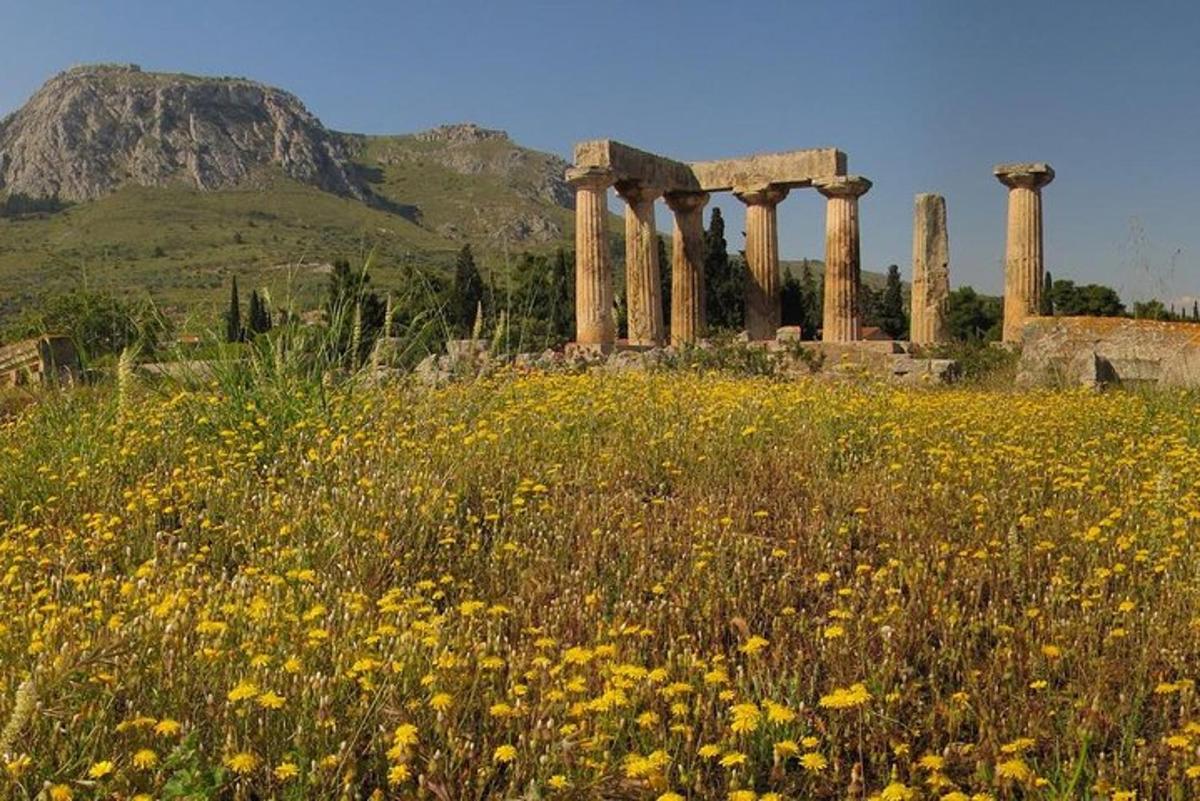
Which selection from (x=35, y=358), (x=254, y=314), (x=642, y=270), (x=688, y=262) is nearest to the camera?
(x=35, y=358)

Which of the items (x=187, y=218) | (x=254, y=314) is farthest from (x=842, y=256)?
(x=187, y=218)

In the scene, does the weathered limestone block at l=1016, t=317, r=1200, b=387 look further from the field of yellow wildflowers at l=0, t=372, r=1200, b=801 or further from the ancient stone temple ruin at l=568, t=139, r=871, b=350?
the ancient stone temple ruin at l=568, t=139, r=871, b=350

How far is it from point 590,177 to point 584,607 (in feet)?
71.9

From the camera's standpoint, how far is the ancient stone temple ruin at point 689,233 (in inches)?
1021

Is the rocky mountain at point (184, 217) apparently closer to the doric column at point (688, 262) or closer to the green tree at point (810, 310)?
the green tree at point (810, 310)

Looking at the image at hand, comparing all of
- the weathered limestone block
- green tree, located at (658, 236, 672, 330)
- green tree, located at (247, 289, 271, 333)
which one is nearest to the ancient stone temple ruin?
green tree, located at (247, 289, 271, 333)

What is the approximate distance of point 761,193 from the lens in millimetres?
28031

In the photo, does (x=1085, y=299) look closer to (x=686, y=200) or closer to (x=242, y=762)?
(x=686, y=200)

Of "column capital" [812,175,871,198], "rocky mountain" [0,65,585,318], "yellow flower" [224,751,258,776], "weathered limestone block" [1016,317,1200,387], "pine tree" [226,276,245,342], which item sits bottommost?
"yellow flower" [224,751,258,776]

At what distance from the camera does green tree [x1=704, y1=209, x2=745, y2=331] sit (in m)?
44.5

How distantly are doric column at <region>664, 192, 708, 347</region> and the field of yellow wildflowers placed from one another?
21.8 meters

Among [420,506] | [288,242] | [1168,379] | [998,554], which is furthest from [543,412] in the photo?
[288,242]

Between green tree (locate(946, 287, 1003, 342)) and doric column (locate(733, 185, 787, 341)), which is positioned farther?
green tree (locate(946, 287, 1003, 342))

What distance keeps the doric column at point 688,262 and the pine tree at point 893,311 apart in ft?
73.3
